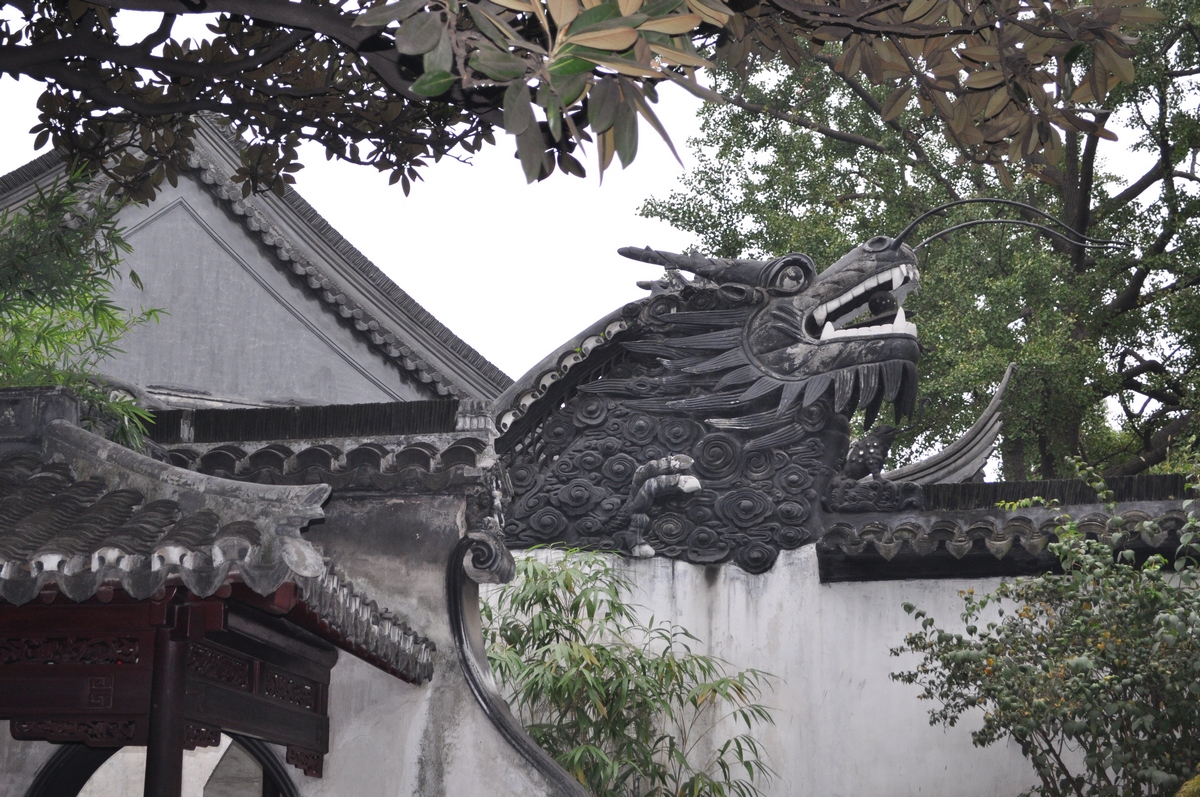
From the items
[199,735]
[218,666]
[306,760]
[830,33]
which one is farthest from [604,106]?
[306,760]

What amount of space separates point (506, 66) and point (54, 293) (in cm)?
286

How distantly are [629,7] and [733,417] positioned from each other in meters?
5.09

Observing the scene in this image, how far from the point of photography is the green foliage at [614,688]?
652 cm

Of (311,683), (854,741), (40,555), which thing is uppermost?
(40,555)

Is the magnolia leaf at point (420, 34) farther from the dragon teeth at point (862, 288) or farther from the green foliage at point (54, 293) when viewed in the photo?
the dragon teeth at point (862, 288)

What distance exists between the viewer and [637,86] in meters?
2.79

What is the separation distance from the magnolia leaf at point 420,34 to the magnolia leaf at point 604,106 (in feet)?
1.05

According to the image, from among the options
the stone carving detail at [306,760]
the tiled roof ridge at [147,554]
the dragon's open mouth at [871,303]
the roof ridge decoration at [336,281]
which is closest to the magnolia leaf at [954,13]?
the tiled roof ridge at [147,554]

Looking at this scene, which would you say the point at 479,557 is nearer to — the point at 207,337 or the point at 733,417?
the point at 733,417

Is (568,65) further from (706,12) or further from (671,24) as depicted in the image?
(706,12)

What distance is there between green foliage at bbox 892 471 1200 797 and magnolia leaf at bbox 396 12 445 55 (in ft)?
13.3

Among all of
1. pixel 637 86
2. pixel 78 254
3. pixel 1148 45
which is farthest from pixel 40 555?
pixel 1148 45

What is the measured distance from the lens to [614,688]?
6.61 metres

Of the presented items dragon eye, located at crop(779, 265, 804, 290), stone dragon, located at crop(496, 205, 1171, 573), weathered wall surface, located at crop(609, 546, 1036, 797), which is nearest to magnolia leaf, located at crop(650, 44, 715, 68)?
stone dragon, located at crop(496, 205, 1171, 573)
